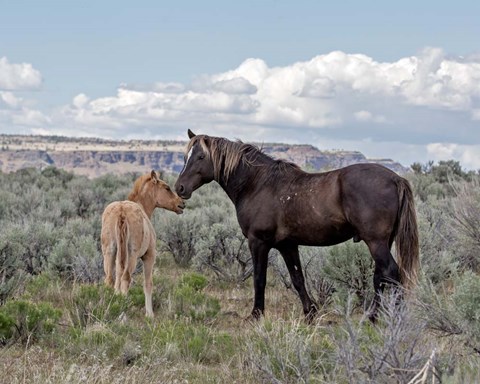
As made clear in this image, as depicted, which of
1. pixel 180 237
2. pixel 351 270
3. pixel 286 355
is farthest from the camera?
pixel 180 237

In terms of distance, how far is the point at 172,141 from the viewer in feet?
373

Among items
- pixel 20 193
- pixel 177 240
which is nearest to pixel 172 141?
pixel 20 193

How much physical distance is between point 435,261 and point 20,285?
540 centimetres

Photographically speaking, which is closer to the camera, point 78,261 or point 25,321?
point 25,321

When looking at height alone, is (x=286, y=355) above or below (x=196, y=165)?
below

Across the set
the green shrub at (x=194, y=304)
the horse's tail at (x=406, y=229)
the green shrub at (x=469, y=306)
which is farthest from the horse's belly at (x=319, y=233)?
the green shrub at (x=469, y=306)

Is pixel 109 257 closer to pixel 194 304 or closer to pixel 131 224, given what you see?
pixel 131 224

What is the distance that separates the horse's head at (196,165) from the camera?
28.2 ft

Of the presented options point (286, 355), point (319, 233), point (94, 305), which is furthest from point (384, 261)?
point (94, 305)

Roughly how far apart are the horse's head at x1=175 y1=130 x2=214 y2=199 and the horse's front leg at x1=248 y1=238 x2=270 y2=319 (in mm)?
1035

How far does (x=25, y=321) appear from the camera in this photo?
22.4ft

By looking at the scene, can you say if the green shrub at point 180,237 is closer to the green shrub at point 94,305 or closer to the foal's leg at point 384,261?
the green shrub at point 94,305

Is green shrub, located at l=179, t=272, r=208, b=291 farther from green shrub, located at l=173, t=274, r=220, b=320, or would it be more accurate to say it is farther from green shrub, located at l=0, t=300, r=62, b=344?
green shrub, located at l=0, t=300, r=62, b=344

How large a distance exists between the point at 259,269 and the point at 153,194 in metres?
2.21
